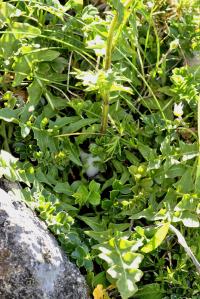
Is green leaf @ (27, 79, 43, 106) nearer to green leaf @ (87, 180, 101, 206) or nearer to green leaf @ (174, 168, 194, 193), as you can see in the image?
green leaf @ (87, 180, 101, 206)

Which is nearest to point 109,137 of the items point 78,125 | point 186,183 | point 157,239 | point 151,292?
point 78,125

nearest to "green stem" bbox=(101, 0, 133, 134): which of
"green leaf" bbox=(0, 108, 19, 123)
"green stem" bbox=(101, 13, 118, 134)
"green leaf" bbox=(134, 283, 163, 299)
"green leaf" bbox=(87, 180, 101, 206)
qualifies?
"green stem" bbox=(101, 13, 118, 134)

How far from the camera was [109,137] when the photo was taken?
2.72 metres

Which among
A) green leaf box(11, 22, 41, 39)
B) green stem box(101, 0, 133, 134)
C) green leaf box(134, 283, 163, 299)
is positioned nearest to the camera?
green stem box(101, 0, 133, 134)

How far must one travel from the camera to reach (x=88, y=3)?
125 inches

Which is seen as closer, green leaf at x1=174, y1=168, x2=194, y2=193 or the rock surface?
the rock surface

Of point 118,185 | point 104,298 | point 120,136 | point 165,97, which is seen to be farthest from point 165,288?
point 165,97

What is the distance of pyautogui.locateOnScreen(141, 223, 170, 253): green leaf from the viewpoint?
2396 millimetres

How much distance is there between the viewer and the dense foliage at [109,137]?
7.92ft

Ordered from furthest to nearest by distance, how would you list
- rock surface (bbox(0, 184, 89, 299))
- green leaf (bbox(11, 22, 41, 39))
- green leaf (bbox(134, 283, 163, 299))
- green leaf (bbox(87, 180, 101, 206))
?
green leaf (bbox(11, 22, 41, 39)) < green leaf (bbox(87, 180, 101, 206)) < green leaf (bbox(134, 283, 163, 299)) < rock surface (bbox(0, 184, 89, 299))

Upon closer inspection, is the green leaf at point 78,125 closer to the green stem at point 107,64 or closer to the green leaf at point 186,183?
the green stem at point 107,64

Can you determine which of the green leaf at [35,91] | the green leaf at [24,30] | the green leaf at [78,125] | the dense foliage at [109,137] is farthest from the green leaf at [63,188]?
the green leaf at [24,30]

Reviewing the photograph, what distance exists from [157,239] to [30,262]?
0.53 m

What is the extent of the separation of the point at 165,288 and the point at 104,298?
0.28 meters
